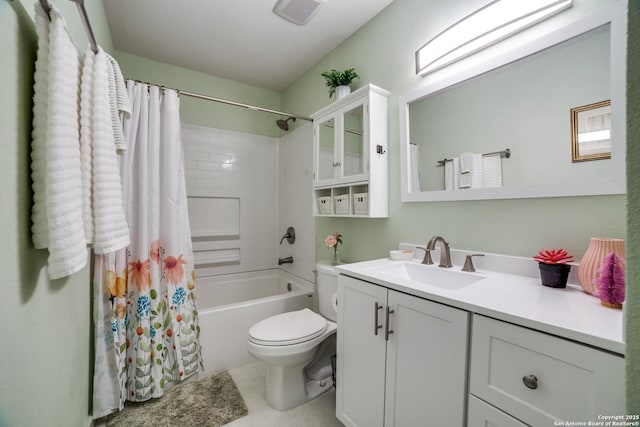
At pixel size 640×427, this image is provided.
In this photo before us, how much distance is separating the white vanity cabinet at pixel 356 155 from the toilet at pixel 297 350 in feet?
1.62

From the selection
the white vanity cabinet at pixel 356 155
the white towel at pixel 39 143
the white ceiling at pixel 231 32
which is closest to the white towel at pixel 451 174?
the white vanity cabinet at pixel 356 155

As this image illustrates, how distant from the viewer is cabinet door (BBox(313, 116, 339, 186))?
1868 mm

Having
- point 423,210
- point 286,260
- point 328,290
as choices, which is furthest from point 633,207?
point 286,260

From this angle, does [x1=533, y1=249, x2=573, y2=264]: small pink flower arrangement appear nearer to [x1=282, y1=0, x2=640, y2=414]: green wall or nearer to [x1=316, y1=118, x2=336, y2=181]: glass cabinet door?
[x1=282, y1=0, x2=640, y2=414]: green wall

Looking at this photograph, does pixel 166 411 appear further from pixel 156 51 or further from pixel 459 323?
pixel 156 51

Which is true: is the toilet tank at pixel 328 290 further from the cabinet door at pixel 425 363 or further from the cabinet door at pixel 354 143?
the cabinet door at pixel 425 363

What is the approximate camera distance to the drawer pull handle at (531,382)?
2.15ft

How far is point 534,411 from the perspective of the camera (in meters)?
0.66

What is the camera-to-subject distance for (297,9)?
1.74 metres

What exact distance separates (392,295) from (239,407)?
47.7 inches

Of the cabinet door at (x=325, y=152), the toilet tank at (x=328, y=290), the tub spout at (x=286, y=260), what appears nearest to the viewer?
the toilet tank at (x=328, y=290)

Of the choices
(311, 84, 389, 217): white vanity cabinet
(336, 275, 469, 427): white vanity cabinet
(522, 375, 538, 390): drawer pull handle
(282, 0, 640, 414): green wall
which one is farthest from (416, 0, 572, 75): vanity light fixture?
(522, 375, 538, 390): drawer pull handle

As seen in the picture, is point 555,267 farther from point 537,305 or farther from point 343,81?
point 343,81

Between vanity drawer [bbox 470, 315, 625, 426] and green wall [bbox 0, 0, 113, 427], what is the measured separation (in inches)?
43.7
